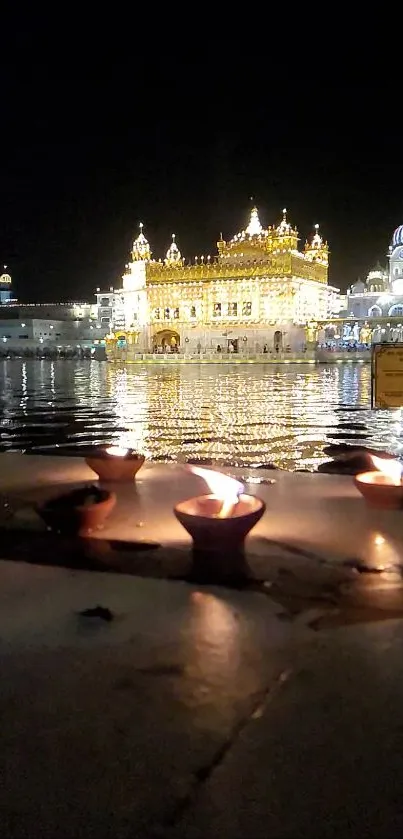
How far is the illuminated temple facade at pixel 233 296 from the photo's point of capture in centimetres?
7838

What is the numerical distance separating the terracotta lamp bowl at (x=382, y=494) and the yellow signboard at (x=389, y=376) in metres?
0.84

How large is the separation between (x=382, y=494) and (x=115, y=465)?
306 cm

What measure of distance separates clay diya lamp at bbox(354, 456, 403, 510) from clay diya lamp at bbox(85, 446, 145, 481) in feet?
8.55

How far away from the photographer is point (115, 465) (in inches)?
310

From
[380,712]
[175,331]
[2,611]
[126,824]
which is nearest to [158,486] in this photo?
[2,611]

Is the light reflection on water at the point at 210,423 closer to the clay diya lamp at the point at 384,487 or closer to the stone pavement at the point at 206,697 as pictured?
the clay diya lamp at the point at 384,487

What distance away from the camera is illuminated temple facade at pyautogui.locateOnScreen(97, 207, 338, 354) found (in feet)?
257

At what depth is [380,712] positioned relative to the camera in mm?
2994

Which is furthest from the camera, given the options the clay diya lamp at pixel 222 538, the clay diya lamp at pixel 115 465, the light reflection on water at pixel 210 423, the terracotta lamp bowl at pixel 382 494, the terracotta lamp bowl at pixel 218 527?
the light reflection on water at pixel 210 423

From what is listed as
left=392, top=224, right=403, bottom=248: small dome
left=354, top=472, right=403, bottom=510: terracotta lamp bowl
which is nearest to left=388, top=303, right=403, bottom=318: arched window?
left=392, top=224, right=403, bottom=248: small dome

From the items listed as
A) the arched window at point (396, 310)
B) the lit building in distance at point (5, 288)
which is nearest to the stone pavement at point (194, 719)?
the arched window at point (396, 310)

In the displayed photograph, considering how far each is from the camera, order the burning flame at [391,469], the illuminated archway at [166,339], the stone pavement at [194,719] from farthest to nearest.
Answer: the illuminated archway at [166,339], the burning flame at [391,469], the stone pavement at [194,719]

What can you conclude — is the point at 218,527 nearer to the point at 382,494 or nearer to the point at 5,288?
the point at 382,494

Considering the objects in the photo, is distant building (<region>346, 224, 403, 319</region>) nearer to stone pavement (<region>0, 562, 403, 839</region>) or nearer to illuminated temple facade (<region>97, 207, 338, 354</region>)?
illuminated temple facade (<region>97, 207, 338, 354</region>)
